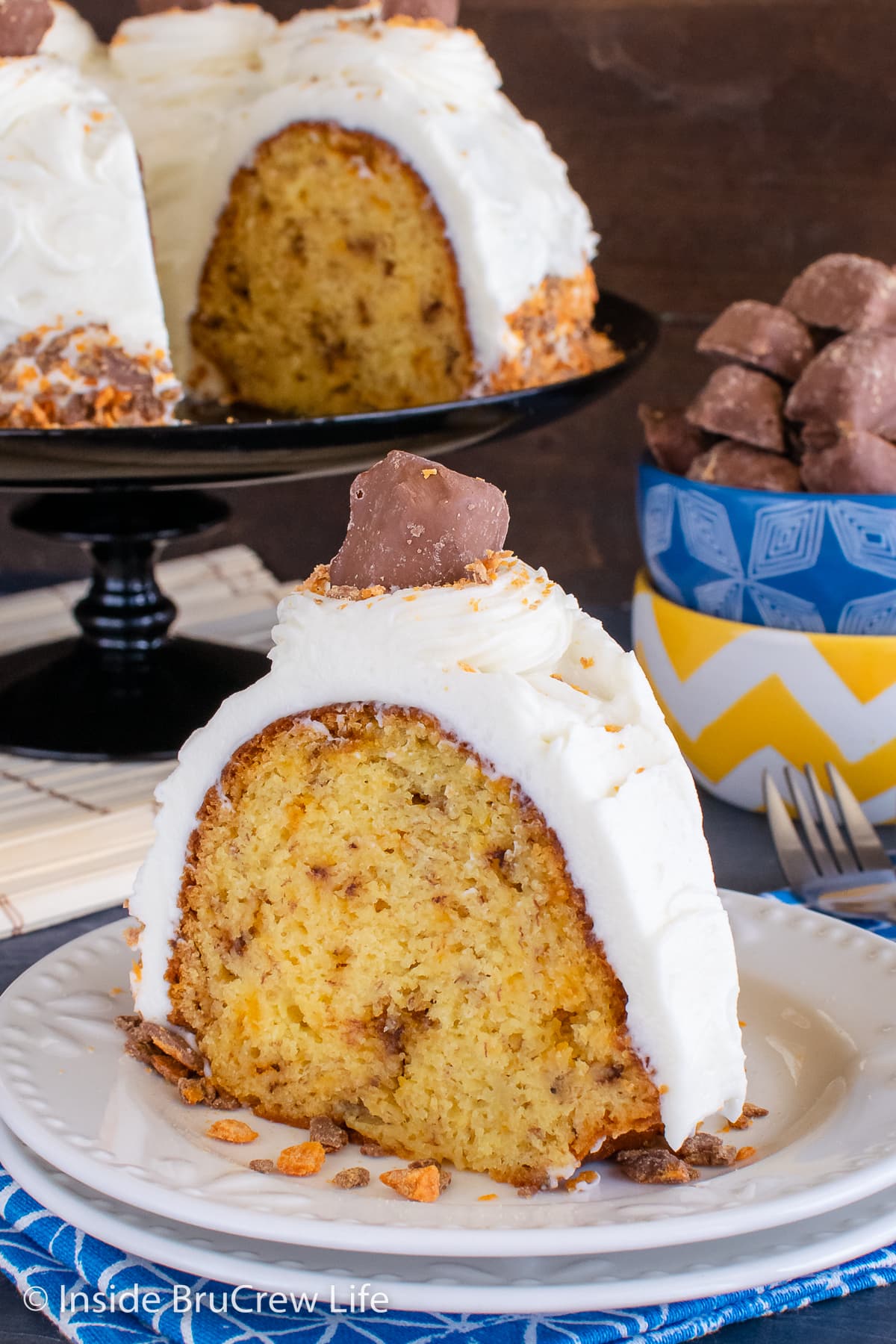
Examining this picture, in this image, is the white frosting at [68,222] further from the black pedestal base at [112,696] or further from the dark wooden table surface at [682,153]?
the dark wooden table surface at [682,153]

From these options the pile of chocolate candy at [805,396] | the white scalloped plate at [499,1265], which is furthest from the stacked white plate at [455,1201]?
the pile of chocolate candy at [805,396]

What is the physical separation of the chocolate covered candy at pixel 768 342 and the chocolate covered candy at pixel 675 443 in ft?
0.30

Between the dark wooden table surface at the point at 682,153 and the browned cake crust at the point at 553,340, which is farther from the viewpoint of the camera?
the dark wooden table surface at the point at 682,153

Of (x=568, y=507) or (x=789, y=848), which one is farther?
(x=568, y=507)

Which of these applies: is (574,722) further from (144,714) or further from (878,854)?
(144,714)

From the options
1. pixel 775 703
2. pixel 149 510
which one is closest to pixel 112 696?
pixel 149 510

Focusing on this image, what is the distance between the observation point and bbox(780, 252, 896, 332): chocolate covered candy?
1.68 meters

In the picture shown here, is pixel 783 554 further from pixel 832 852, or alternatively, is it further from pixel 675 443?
pixel 832 852

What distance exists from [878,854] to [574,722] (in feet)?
2.02

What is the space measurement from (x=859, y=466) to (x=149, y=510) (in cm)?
83

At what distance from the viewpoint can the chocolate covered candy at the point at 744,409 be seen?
1673 millimetres

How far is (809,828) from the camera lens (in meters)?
1.50

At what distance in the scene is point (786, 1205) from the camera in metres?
0.85

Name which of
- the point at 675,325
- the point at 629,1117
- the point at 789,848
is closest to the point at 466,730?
the point at 629,1117
